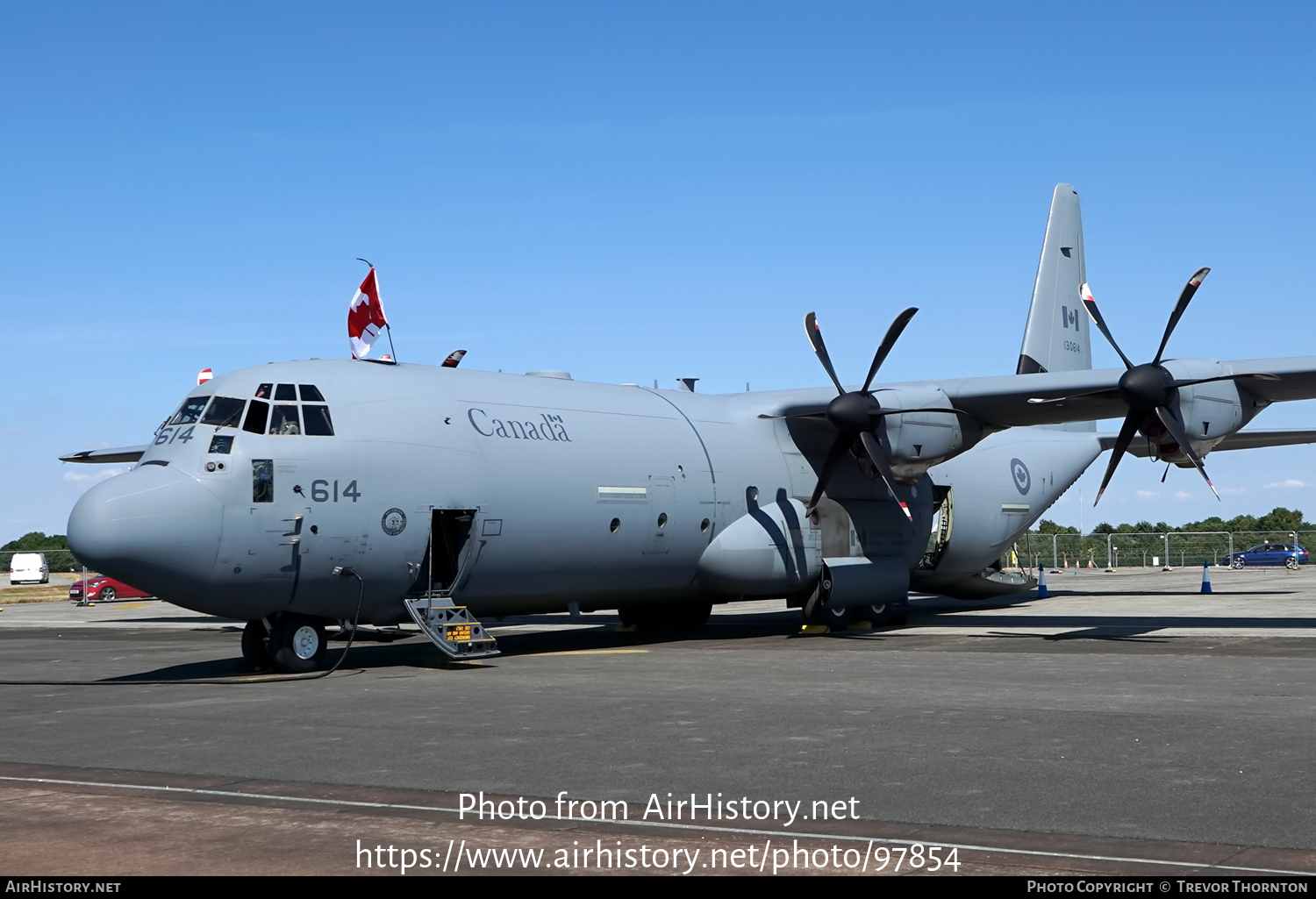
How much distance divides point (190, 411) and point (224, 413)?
2.12ft

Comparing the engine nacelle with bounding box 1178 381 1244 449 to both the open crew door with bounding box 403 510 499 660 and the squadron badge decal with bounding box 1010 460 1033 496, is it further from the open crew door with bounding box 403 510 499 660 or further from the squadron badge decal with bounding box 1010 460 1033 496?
the open crew door with bounding box 403 510 499 660

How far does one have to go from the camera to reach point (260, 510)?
17.3 metres

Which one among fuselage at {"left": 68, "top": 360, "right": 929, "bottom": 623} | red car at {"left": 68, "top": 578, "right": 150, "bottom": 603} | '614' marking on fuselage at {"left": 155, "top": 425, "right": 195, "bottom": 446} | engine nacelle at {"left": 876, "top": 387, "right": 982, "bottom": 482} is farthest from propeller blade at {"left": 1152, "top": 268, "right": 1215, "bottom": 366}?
red car at {"left": 68, "top": 578, "right": 150, "bottom": 603}

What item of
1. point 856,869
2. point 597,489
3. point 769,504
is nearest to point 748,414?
point 769,504

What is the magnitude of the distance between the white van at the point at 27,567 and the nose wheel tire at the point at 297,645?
55.9 m

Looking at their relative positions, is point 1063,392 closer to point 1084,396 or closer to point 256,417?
point 1084,396

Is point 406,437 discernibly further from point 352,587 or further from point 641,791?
point 641,791

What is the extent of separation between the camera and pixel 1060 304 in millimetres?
32125

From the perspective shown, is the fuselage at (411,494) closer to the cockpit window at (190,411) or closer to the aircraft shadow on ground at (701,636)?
the cockpit window at (190,411)

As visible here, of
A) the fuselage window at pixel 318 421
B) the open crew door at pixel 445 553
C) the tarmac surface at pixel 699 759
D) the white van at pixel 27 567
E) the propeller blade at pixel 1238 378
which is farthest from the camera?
the white van at pixel 27 567

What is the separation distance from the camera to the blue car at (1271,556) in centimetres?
6003

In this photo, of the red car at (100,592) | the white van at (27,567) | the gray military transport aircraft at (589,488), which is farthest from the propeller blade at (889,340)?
the white van at (27,567)

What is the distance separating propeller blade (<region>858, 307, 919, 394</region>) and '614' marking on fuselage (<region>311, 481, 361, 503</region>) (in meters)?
10.3

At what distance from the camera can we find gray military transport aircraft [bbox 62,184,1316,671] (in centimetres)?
1739
